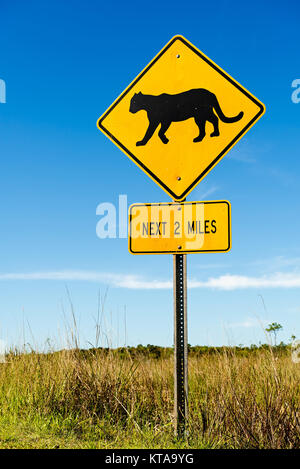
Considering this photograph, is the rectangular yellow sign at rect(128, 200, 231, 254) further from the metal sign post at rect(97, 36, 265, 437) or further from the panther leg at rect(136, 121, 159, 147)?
the panther leg at rect(136, 121, 159, 147)

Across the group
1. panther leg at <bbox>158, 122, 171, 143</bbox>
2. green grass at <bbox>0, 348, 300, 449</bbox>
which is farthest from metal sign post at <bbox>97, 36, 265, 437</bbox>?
green grass at <bbox>0, 348, 300, 449</bbox>

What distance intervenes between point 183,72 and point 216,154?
938mm

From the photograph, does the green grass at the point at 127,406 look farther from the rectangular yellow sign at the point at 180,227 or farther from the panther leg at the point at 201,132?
the panther leg at the point at 201,132

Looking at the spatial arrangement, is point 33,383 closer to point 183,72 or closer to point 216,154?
point 216,154

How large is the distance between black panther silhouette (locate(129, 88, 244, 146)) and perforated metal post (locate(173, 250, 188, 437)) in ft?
4.17

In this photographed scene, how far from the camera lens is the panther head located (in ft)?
15.7

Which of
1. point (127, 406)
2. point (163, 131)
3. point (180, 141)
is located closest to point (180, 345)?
point (127, 406)

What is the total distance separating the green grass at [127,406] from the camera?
170 inches

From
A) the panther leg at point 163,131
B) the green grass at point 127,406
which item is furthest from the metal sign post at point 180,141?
the green grass at point 127,406

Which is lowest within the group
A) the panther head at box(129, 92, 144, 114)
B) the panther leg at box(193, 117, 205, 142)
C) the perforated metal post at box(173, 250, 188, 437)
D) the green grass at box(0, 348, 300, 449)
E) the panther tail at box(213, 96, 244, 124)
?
the green grass at box(0, 348, 300, 449)

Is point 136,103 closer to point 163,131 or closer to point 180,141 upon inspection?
point 163,131

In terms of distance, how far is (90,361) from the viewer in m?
6.38

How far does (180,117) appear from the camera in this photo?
467 centimetres

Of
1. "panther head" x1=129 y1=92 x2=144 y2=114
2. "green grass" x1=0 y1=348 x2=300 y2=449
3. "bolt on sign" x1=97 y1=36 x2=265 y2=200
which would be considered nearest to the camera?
"green grass" x1=0 y1=348 x2=300 y2=449
